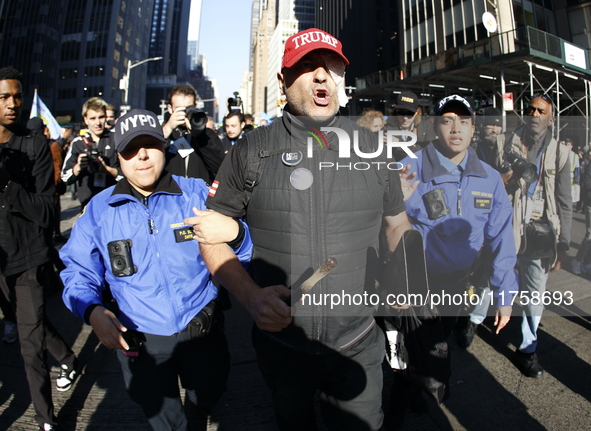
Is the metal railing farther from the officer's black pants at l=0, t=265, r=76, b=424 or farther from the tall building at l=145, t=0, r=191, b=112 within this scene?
the tall building at l=145, t=0, r=191, b=112

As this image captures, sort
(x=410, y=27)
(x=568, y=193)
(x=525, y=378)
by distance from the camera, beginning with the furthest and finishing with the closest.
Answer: (x=410, y=27), (x=568, y=193), (x=525, y=378)

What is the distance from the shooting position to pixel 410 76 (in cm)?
2397

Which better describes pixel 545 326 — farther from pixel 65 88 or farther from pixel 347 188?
pixel 65 88

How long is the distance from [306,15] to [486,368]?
146m

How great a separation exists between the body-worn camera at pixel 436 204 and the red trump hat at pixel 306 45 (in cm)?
143

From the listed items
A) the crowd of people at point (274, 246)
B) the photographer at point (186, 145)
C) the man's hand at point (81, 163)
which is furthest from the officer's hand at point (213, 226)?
the man's hand at point (81, 163)

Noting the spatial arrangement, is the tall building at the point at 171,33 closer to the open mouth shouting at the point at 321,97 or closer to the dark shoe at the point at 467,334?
the dark shoe at the point at 467,334

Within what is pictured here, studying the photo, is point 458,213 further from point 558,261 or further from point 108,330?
point 108,330

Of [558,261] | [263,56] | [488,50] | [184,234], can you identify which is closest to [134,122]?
[184,234]

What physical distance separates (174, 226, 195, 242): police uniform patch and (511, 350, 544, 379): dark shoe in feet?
10.2

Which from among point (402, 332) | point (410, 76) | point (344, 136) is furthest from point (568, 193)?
point (410, 76)

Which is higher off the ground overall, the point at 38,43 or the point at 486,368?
the point at 38,43

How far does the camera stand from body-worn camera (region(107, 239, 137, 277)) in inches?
81.2

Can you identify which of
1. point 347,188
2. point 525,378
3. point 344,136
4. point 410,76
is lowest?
point 525,378
